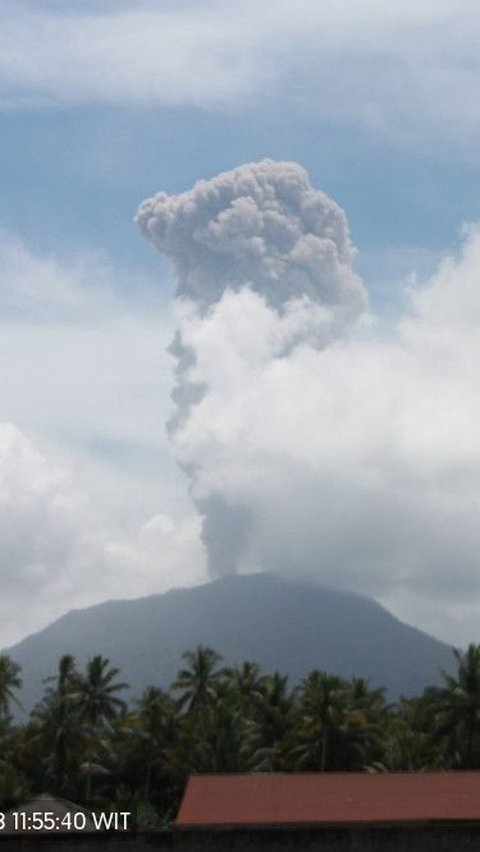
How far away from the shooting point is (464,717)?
8031 cm

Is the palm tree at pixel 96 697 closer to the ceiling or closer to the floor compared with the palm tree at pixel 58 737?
closer to the ceiling

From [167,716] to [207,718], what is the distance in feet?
22.8

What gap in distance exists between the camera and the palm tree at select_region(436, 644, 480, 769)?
79.9m

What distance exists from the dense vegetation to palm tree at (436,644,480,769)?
6cm

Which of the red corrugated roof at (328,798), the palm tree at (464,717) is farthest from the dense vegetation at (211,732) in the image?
the red corrugated roof at (328,798)

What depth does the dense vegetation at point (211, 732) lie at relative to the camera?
262 ft

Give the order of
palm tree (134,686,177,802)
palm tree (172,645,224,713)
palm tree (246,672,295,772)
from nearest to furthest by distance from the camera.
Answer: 1. palm tree (246,672,295,772)
2. palm tree (134,686,177,802)
3. palm tree (172,645,224,713)

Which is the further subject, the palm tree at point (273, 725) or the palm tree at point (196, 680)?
the palm tree at point (196, 680)

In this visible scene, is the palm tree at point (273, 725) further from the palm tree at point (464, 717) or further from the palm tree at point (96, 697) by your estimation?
the palm tree at point (96, 697)

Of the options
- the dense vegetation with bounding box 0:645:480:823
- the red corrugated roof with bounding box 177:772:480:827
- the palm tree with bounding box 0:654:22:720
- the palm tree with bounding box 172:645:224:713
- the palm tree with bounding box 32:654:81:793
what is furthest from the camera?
the palm tree with bounding box 172:645:224:713

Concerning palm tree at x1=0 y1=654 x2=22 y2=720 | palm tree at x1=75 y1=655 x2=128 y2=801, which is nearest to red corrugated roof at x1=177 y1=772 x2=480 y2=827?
palm tree at x1=0 y1=654 x2=22 y2=720

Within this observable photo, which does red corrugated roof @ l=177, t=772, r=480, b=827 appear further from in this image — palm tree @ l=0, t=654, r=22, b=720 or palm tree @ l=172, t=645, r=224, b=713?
palm tree @ l=172, t=645, r=224, b=713

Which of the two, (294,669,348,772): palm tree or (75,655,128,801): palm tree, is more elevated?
(75,655,128,801): palm tree

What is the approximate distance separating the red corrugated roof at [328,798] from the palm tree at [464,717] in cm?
2572
